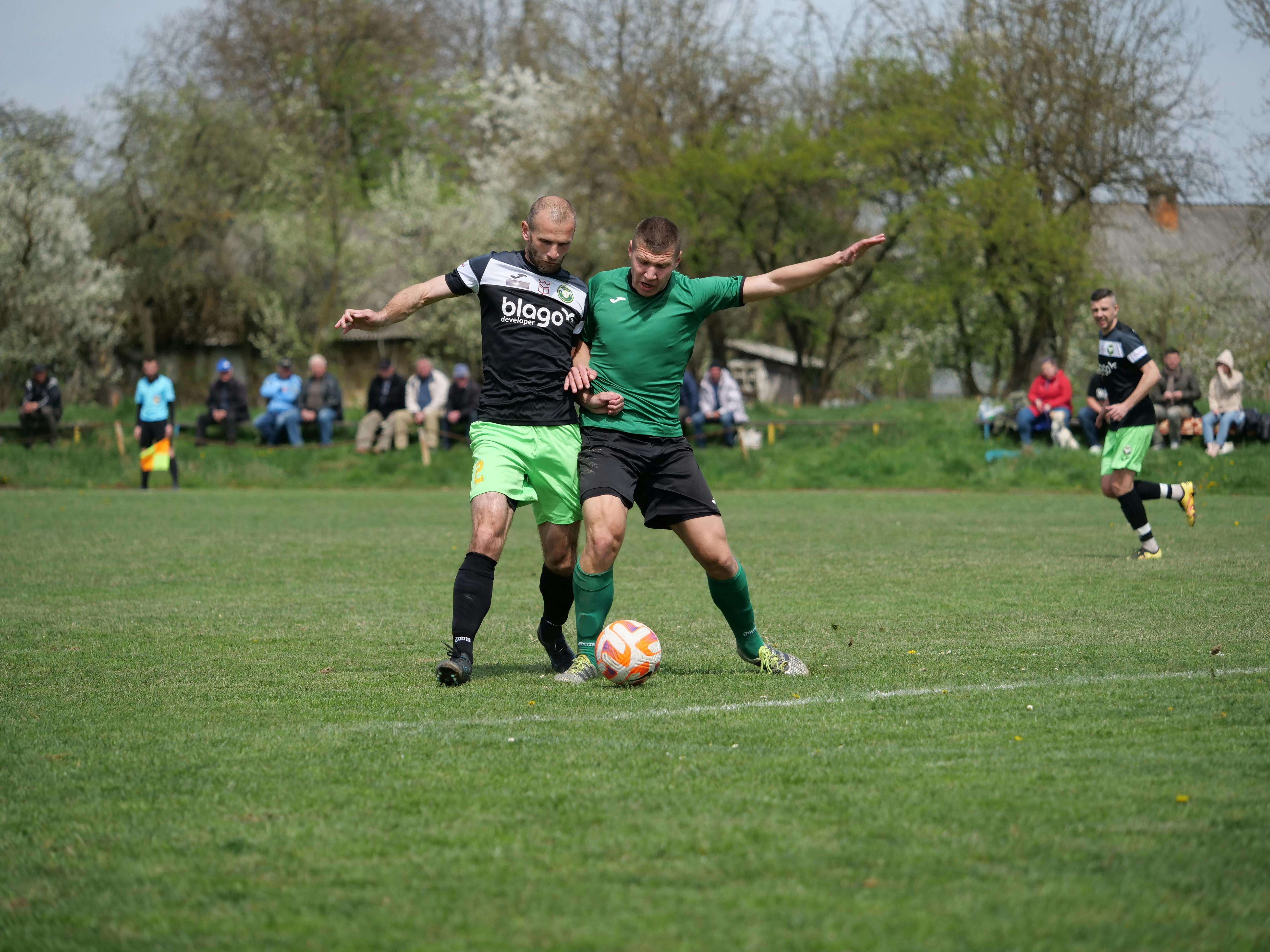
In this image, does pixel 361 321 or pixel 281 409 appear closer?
pixel 361 321

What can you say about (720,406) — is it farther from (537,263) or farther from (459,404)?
(537,263)

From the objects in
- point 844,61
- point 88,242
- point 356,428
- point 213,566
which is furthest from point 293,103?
point 213,566

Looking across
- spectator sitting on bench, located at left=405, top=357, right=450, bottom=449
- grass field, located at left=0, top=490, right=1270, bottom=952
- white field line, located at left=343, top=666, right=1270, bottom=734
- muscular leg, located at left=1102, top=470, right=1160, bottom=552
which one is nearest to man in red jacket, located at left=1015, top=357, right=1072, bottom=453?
spectator sitting on bench, located at left=405, top=357, right=450, bottom=449

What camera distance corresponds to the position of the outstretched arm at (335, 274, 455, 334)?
5.75 meters

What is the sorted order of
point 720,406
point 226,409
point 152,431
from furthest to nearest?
point 226,409, point 720,406, point 152,431

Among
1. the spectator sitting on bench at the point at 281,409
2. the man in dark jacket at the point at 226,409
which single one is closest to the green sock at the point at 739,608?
the spectator sitting on bench at the point at 281,409

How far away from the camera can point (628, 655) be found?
5.57 metres

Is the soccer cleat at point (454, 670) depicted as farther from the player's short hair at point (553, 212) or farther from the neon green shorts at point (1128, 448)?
the neon green shorts at point (1128, 448)

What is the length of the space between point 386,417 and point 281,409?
6.80 feet

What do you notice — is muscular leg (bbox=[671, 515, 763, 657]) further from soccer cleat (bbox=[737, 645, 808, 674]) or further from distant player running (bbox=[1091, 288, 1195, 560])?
distant player running (bbox=[1091, 288, 1195, 560])

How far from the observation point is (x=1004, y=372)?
1702 inches

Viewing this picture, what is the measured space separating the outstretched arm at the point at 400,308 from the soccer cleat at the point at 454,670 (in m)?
1.52

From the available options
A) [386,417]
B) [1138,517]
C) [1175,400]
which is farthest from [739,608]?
[386,417]

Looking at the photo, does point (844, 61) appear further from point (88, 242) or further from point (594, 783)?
point (594, 783)
